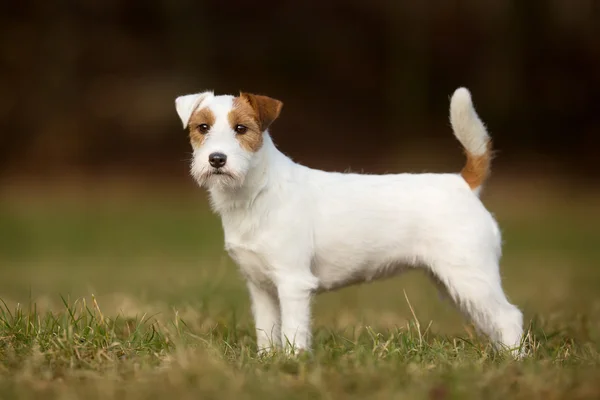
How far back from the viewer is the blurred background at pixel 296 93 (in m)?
17.0

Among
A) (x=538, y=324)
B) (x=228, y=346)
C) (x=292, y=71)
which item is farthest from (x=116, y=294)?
(x=292, y=71)

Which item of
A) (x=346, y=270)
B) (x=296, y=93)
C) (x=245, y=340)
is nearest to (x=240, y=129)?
(x=346, y=270)

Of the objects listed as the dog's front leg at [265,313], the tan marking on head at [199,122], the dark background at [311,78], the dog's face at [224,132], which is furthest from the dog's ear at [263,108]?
the dark background at [311,78]

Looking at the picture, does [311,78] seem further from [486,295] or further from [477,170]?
[486,295]

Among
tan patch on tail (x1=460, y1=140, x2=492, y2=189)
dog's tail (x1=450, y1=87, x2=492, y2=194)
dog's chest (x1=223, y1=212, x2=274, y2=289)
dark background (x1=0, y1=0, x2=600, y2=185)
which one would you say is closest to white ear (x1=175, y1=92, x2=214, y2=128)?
dog's chest (x1=223, y1=212, x2=274, y2=289)

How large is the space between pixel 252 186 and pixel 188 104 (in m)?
0.65

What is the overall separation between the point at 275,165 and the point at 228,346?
113 cm

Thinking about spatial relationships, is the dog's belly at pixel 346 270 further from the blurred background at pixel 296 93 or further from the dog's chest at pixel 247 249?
the blurred background at pixel 296 93

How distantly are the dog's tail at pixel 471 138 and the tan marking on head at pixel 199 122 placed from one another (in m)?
1.61

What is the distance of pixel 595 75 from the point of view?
20.8 metres

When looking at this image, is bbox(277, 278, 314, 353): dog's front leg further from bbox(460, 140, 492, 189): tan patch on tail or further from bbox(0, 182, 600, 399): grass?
bbox(460, 140, 492, 189): tan patch on tail

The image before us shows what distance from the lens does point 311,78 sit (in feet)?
70.5

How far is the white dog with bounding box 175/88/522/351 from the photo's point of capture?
16.2 feet

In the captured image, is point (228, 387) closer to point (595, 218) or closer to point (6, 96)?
point (595, 218)
